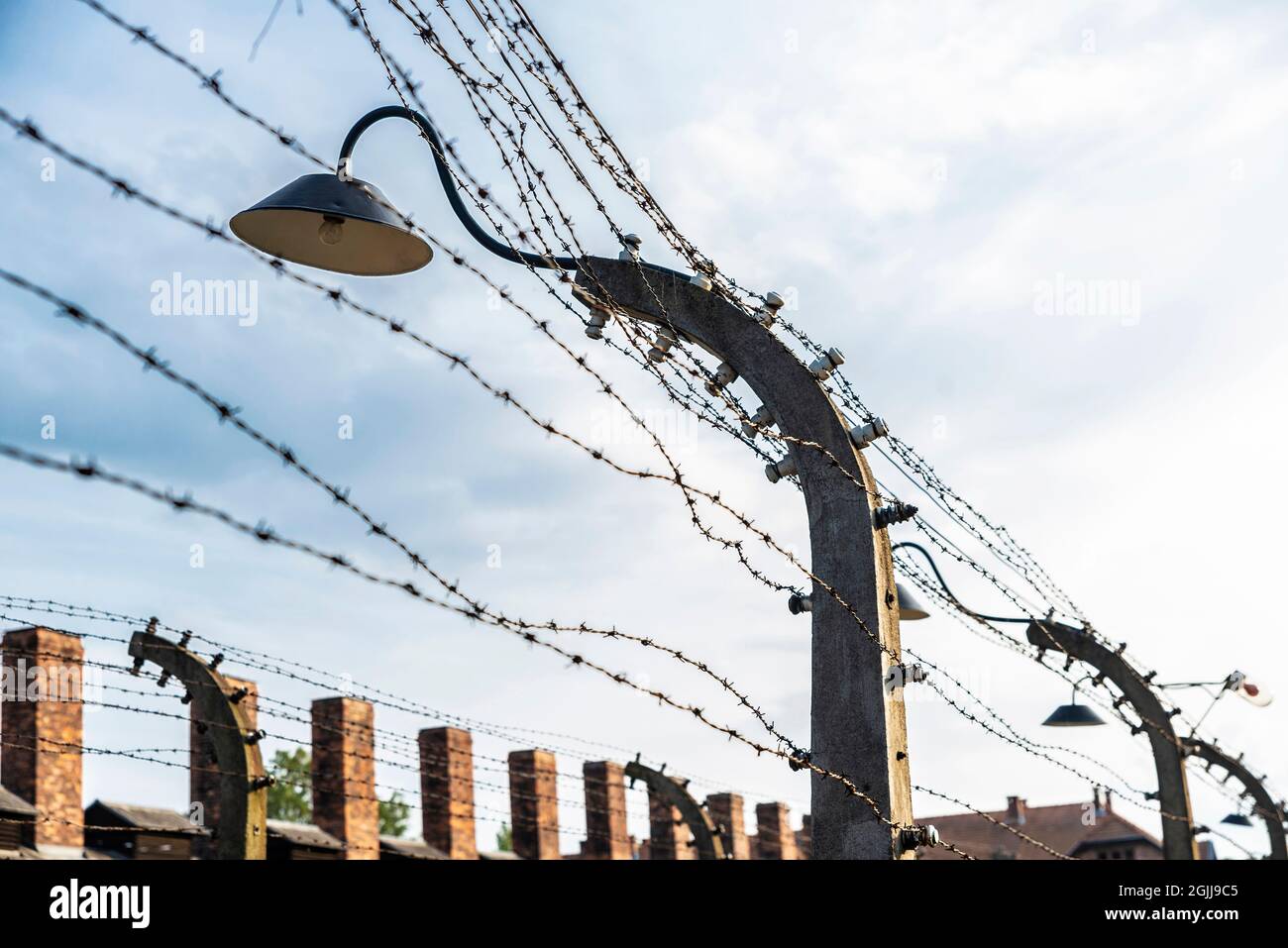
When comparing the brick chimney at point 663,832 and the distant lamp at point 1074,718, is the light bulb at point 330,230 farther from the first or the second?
the brick chimney at point 663,832

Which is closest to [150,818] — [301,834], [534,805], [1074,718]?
[301,834]

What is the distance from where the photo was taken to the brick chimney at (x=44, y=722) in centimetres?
1343

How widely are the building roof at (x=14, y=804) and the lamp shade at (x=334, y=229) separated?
31.8 feet

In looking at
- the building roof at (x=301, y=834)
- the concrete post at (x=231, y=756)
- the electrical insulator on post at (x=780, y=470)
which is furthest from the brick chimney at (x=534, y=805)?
the electrical insulator on post at (x=780, y=470)

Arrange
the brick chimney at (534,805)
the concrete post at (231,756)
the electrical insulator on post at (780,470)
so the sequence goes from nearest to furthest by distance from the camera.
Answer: the electrical insulator on post at (780,470), the concrete post at (231,756), the brick chimney at (534,805)

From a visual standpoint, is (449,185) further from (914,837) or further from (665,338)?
(914,837)

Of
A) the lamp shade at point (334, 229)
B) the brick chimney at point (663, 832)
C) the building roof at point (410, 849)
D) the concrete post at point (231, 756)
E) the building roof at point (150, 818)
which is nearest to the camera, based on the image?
the lamp shade at point (334, 229)

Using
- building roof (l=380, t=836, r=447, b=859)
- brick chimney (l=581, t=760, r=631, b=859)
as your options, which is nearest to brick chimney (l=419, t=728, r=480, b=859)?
building roof (l=380, t=836, r=447, b=859)

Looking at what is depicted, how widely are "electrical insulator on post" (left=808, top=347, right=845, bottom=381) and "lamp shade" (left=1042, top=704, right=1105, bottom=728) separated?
773cm

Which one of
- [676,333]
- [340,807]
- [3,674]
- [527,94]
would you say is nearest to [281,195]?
[527,94]

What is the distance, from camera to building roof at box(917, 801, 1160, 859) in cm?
3988

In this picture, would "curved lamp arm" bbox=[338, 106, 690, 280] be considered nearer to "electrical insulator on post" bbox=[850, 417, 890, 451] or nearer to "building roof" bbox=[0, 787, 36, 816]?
"electrical insulator on post" bbox=[850, 417, 890, 451]
